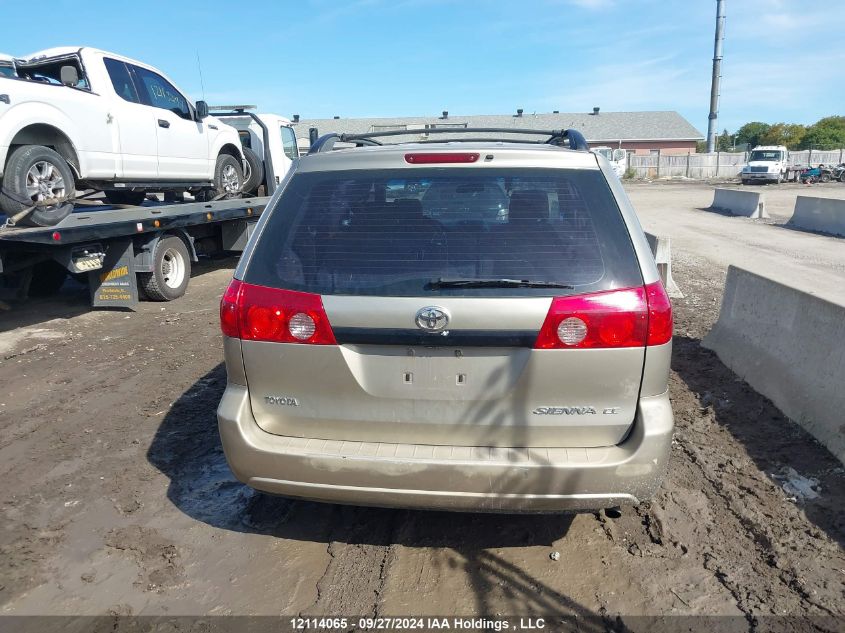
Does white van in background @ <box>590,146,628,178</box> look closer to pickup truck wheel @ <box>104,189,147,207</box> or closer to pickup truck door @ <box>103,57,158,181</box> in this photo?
pickup truck door @ <box>103,57,158,181</box>

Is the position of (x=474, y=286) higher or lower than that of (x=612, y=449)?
higher

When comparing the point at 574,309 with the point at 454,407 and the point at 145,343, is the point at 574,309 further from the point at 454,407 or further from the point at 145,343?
the point at 145,343

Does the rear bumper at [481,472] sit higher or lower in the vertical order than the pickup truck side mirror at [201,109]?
lower

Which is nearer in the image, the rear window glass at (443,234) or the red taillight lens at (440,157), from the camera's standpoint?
the rear window glass at (443,234)

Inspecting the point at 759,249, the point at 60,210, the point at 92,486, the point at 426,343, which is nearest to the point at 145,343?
the point at 60,210

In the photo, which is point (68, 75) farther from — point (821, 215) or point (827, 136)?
point (827, 136)

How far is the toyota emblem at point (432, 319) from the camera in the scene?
2615 millimetres

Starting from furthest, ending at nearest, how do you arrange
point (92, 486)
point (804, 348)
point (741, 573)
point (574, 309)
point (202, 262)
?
point (202, 262), point (804, 348), point (92, 486), point (741, 573), point (574, 309)

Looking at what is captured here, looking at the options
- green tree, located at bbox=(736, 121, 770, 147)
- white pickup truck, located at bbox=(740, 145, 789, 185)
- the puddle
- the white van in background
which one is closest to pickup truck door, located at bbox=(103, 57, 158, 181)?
the white van in background

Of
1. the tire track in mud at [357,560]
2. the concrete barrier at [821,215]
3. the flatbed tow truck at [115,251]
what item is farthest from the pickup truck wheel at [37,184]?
the concrete barrier at [821,215]

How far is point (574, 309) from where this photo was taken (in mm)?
2619

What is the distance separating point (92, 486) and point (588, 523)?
2929mm

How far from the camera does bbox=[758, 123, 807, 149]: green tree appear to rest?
8964cm

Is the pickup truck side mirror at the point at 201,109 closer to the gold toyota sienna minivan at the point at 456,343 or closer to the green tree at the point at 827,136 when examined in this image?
the gold toyota sienna minivan at the point at 456,343
